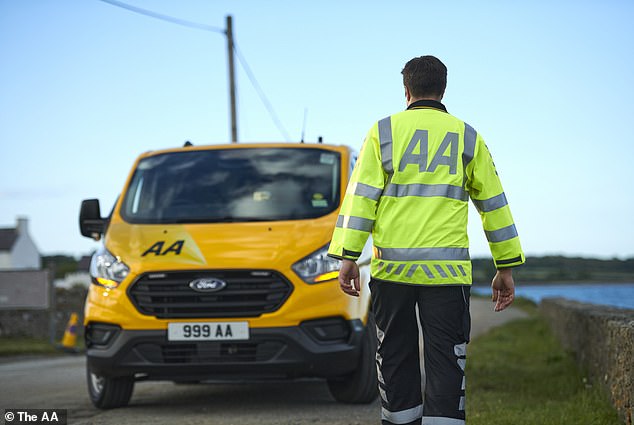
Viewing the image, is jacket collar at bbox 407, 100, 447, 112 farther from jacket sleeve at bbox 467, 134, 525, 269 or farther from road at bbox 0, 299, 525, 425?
road at bbox 0, 299, 525, 425

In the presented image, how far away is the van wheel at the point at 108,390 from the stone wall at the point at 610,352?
3.68 meters

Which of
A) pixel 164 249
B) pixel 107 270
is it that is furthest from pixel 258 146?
pixel 107 270

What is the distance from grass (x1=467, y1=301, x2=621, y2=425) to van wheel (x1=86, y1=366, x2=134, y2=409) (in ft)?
9.14

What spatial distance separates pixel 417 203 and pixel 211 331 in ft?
10.1

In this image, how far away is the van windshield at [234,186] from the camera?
7.92 metres

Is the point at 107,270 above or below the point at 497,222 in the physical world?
below

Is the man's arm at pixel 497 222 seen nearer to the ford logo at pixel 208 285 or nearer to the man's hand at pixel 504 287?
the man's hand at pixel 504 287

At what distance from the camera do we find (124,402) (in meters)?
8.08

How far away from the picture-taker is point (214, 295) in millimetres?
7277

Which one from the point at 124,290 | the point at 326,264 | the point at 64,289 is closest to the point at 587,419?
the point at 326,264

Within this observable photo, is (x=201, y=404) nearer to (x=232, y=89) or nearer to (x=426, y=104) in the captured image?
(x=426, y=104)

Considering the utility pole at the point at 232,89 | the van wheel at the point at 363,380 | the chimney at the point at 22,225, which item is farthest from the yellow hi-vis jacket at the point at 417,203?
the chimney at the point at 22,225

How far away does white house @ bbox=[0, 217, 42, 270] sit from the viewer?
86.2 m

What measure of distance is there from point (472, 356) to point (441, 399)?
33.0 ft
